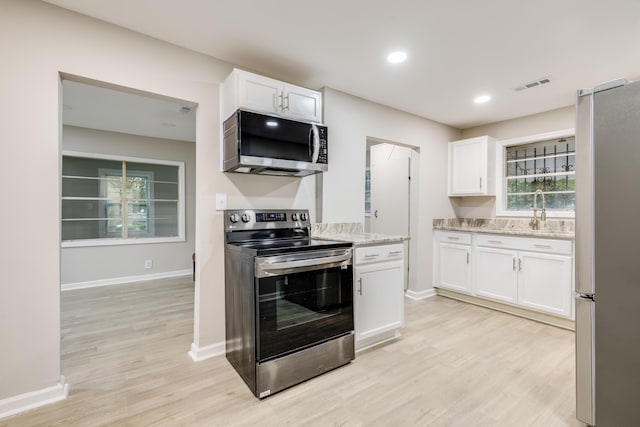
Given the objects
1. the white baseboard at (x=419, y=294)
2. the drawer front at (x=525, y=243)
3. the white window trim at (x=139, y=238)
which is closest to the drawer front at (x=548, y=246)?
the drawer front at (x=525, y=243)

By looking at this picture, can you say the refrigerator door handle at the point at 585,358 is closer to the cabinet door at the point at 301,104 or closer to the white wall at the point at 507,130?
the cabinet door at the point at 301,104

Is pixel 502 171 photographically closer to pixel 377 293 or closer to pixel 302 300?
pixel 377 293

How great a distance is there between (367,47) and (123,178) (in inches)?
184

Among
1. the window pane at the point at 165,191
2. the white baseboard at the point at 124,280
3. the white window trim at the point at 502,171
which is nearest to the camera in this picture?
the white window trim at the point at 502,171

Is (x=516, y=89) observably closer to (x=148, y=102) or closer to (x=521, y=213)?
(x=521, y=213)

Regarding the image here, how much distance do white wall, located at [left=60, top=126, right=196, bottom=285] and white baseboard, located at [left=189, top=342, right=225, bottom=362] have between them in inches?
129

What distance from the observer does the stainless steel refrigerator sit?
55.5 inches

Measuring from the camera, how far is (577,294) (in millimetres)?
1588

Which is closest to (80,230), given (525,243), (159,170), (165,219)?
(165,219)

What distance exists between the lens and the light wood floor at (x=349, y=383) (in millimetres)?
1726

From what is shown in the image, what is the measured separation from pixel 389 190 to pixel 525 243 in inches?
71.4

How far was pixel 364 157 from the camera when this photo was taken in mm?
3273

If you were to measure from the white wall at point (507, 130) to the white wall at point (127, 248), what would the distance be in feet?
15.2

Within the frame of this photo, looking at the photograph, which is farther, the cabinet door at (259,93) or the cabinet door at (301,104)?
the cabinet door at (301,104)
